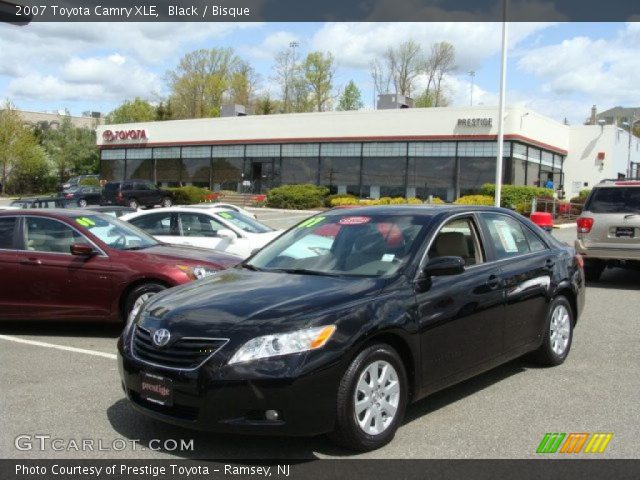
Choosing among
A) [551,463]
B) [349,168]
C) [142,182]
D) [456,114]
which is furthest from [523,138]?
[551,463]

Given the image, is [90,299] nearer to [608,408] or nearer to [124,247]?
[124,247]

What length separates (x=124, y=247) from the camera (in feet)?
27.0

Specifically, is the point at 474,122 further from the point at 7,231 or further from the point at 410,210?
the point at 410,210

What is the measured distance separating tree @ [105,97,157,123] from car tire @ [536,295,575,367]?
85.4m

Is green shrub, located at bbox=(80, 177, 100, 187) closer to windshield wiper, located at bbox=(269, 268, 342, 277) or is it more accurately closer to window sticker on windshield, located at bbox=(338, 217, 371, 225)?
window sticker on windshield, located at bbox=(338, 217, 371, 225)

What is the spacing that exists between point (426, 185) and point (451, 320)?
114 ft

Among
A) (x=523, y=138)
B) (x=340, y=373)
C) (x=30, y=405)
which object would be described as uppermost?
(x=523, y=138)

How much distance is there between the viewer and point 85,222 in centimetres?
833

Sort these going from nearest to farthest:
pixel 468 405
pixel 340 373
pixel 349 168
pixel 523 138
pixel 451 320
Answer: pixel 340 373, pixel 451 320, pixel 468 405, pixel 523 138, pixel 349 168

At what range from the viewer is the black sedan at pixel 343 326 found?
162 inches

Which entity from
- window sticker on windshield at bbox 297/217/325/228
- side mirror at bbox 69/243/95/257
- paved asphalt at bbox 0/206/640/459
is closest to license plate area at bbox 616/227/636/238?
paved asphalt at bbox 0/206/640/459

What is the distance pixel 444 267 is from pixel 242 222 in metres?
7.71

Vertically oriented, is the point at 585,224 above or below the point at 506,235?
below

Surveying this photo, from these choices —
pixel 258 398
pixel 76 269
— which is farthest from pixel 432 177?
pixel 258 398
